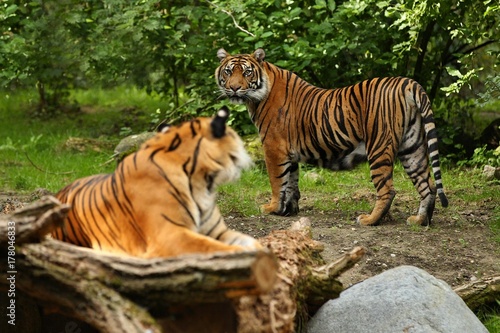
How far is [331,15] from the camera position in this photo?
1123cm

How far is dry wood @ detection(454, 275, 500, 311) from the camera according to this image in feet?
19.5

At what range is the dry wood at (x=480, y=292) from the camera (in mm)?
5938

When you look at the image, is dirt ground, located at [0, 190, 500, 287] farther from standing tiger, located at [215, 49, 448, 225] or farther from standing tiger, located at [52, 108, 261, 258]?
standing tiger, located at [52, 108, 261, 258]

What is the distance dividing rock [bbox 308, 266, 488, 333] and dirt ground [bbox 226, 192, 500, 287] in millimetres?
964

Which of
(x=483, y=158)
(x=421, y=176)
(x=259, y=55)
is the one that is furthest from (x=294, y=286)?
(x=483, y=158)

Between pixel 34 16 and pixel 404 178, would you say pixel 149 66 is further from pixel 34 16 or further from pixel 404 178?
pixel 404 178

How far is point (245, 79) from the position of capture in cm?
845

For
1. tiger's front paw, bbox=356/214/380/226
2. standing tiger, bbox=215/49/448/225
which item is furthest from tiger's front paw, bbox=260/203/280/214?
tiger's front paw, bbox=356/214/380/226

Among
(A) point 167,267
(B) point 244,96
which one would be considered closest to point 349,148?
(B) point 244,96

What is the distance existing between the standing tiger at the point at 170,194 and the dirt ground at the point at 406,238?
84.0 inches

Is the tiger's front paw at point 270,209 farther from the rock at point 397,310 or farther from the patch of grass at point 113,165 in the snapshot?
the rock at point 397,310

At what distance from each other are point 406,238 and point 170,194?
159 inches

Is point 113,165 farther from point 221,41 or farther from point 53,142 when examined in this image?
point 221,41

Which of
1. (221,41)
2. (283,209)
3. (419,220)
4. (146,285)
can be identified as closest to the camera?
(146,285)
